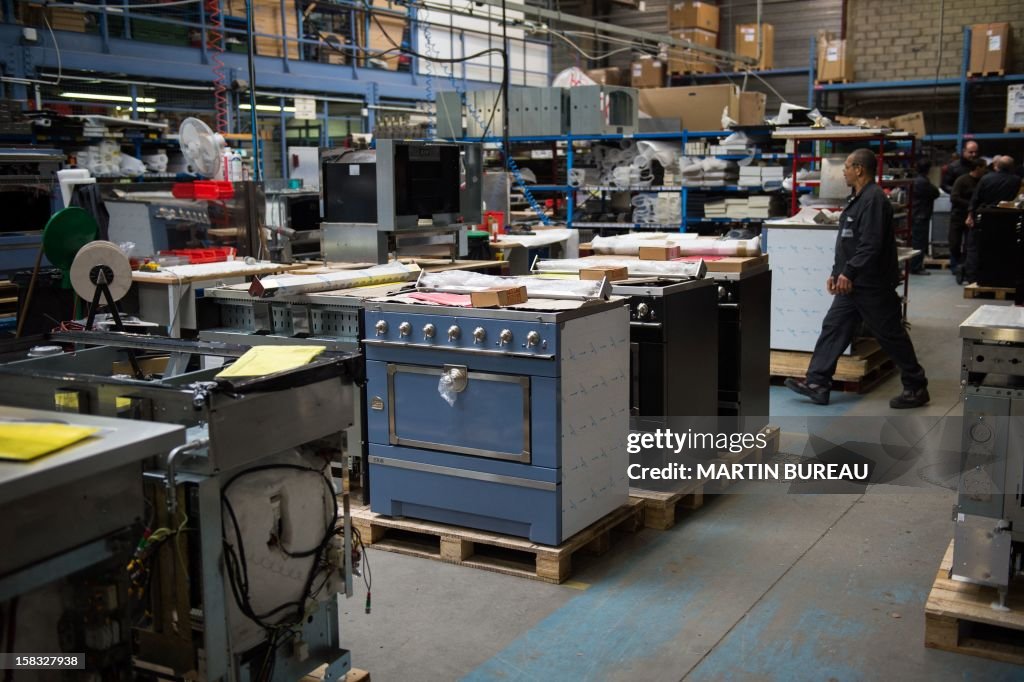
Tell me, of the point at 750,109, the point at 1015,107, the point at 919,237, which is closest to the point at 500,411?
the point at 750,109

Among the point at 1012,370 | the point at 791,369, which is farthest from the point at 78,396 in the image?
the point at 791,369

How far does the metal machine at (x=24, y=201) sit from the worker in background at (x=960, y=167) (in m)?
11.1

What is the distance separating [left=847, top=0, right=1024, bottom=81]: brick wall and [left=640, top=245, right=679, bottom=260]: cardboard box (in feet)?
39.9

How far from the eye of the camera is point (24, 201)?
19.9 ft

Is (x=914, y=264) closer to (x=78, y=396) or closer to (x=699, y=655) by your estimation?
(x=699, y=655)

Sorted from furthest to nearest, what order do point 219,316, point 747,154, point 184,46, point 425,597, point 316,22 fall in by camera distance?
point 316,22 < point 184,46 < point 747,154 < point 219,316 < point 425,597

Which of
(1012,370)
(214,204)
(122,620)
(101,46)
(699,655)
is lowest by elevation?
(699,655)

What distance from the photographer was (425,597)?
3543 millimetres

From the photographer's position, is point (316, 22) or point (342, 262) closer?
point (342, 262)

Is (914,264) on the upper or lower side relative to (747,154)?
lower

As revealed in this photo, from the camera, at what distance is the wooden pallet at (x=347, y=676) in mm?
2727

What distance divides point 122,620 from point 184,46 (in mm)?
12250

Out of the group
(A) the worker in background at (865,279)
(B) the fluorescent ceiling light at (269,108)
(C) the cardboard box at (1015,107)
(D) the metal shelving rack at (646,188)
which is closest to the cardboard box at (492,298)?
(A) the worker in background at (865,279)

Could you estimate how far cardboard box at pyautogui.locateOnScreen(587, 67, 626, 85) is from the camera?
51.4ft
